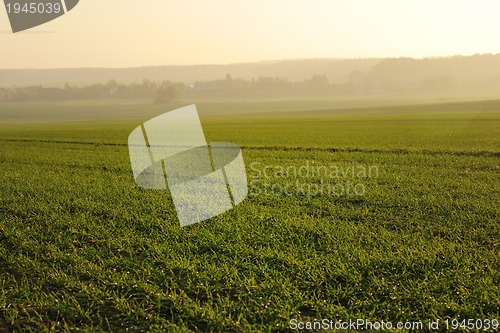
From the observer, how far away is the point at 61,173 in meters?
16.5

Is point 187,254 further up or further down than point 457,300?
further up

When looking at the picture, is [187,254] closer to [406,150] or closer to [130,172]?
[130,172]

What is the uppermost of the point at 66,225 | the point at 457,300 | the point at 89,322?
the point at 66,225

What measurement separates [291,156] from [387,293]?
590 inches

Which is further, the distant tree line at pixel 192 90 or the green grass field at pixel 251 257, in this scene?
the distant tree line at pixel 192 90

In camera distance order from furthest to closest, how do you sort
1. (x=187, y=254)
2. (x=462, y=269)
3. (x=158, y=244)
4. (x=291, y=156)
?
1. (x=291, y=156)
2. (x=158, y=244)
3. (x=187, y=254)
4. (x=462, y=269)

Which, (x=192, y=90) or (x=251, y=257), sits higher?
(x=192, y=90)

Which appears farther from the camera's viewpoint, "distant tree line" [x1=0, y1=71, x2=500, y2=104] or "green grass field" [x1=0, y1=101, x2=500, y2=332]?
"distant tree line" [x1=0, y1=71, x2=500, y2=104]

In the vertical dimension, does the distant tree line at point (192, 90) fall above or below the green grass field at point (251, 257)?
above

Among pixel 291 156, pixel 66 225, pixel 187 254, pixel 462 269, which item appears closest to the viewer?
pixel 462 269

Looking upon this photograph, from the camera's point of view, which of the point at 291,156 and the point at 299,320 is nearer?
the point at 299,320

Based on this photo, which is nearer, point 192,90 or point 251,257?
point 251,257

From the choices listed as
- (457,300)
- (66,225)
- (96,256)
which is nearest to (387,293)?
(457,300)

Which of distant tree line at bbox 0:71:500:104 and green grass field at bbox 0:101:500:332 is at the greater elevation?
distant tree line at bbox 0:71:500:104
